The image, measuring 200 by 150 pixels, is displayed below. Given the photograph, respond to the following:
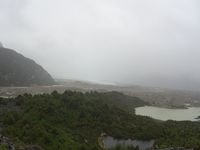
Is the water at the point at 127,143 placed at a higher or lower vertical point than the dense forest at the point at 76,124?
lower

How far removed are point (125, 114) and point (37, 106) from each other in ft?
138

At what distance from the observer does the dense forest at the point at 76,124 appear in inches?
3521

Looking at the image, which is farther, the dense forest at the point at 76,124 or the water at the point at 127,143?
the water at the point at 127,143

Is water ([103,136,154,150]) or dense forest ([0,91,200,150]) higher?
dense forest ([0,91,200,150])

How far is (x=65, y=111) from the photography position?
12562cm

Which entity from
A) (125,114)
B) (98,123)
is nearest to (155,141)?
(98,123)

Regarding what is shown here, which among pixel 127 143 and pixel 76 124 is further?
pixel 76 124

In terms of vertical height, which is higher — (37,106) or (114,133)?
(37,106)

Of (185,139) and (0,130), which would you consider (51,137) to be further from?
(185,139)

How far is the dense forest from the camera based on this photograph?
89438mm

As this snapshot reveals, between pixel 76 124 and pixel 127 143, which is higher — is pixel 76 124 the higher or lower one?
the higher one

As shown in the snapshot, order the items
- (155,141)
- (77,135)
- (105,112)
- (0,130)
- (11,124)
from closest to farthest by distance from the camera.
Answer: (0,130), (11,124), (77,135), (155,141), (105,112)

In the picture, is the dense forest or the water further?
the water

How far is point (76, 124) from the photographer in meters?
118
